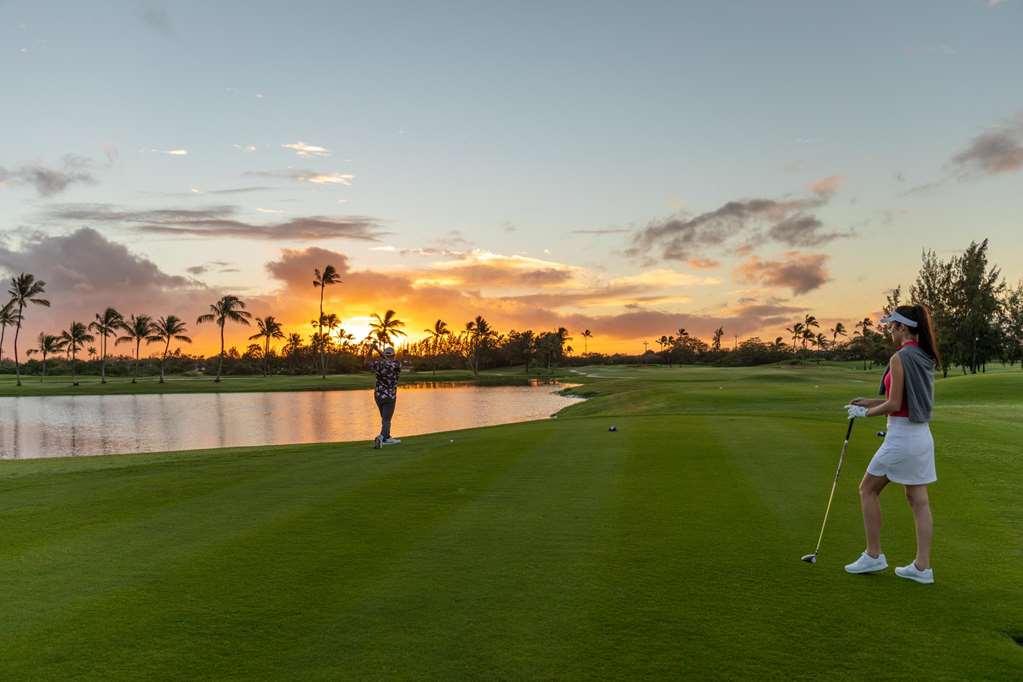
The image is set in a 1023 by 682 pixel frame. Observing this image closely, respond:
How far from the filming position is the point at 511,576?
23.2 ft

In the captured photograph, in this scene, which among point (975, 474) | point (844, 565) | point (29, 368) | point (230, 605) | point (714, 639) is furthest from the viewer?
point (29, 368)

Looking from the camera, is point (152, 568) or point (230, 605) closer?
point (230, 605)

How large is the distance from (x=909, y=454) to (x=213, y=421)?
1910 inches

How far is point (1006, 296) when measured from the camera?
7275 centimetres

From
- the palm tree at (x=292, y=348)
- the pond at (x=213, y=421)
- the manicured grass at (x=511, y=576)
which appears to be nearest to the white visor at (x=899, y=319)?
the manicured grass at (x=511, y=576)

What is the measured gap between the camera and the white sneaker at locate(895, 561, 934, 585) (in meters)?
6.87

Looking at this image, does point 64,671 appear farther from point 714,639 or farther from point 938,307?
point 938,307

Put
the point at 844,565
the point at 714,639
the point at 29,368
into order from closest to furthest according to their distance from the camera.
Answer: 1. the point at 714,639
2. the point at 844,565
3. the point at 29,368

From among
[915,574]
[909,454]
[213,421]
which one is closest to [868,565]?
[915,574]

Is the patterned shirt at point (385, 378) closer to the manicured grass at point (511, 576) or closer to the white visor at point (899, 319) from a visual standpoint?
the manicured grass at point (511, 576)

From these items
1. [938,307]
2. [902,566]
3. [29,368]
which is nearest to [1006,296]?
[938,307]

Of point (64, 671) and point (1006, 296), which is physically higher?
point (1006, 296)

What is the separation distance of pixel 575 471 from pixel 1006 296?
80835mm

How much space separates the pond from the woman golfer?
2921 cm
